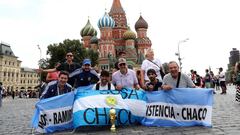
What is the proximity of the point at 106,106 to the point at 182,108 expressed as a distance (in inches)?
65.7

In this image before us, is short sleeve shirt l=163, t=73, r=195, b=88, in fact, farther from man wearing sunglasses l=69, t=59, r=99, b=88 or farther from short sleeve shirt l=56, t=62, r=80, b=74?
short sleeve shirt l=56, t=62, r=80, b=74

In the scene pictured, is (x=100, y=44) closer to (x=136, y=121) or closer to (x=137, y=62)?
(x=137, y=62)

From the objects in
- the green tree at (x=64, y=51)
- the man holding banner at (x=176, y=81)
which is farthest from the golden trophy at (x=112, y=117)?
the green tree at (x=64, y=51)

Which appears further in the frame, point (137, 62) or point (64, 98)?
point (137, 62)

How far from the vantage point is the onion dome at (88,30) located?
104438 millimetres

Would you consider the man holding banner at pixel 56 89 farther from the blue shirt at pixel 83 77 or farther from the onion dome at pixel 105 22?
the onion dome at pixel 105 22

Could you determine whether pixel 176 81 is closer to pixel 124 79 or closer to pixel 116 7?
pixel 124 79

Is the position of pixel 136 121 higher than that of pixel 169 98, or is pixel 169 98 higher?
pixel 169 98

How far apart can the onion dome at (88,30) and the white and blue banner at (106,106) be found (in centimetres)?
9627

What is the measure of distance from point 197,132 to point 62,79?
3321 mm

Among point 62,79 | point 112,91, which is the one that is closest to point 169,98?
point 112,91

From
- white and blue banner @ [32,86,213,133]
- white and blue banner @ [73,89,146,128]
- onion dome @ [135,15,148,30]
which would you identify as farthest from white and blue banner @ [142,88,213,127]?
onion dome @ [135,15,148,30]

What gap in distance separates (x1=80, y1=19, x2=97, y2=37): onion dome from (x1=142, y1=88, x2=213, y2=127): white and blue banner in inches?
3798

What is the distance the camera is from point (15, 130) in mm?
9258
